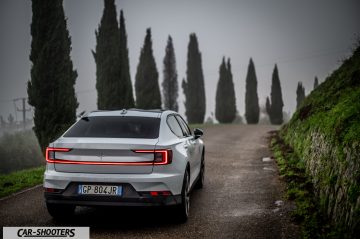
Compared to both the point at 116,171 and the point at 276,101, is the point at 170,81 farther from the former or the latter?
the point at 116,171

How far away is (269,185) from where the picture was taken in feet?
29.3

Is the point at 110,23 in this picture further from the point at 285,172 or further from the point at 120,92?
the point at 285,172

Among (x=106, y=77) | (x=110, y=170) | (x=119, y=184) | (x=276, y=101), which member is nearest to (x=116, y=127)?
(x=110, y=170)

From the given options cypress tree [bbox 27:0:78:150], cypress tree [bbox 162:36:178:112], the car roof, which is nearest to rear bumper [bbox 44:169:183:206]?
the car roof

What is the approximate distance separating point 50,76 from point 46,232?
1547 centimetres

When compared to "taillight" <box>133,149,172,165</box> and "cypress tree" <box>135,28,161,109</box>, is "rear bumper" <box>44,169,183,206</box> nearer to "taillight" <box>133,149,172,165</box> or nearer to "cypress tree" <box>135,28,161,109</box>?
"taillight" <box>133,149,172,165</box>

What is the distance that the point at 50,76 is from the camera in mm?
19875

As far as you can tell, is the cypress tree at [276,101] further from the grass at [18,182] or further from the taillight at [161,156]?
the taillight at [161,156]

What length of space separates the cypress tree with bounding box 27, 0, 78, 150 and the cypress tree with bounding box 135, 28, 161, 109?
17.4 m

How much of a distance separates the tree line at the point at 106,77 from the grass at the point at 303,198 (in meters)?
12.5

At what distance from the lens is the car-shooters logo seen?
5.39 m

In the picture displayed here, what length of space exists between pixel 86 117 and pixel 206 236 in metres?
2.63

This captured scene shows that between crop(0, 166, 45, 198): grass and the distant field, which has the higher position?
crop(0, 166, 45, 198): grass

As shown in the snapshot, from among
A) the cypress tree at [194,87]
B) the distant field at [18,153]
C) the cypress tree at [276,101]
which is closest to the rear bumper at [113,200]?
the distant field at [18,153]
